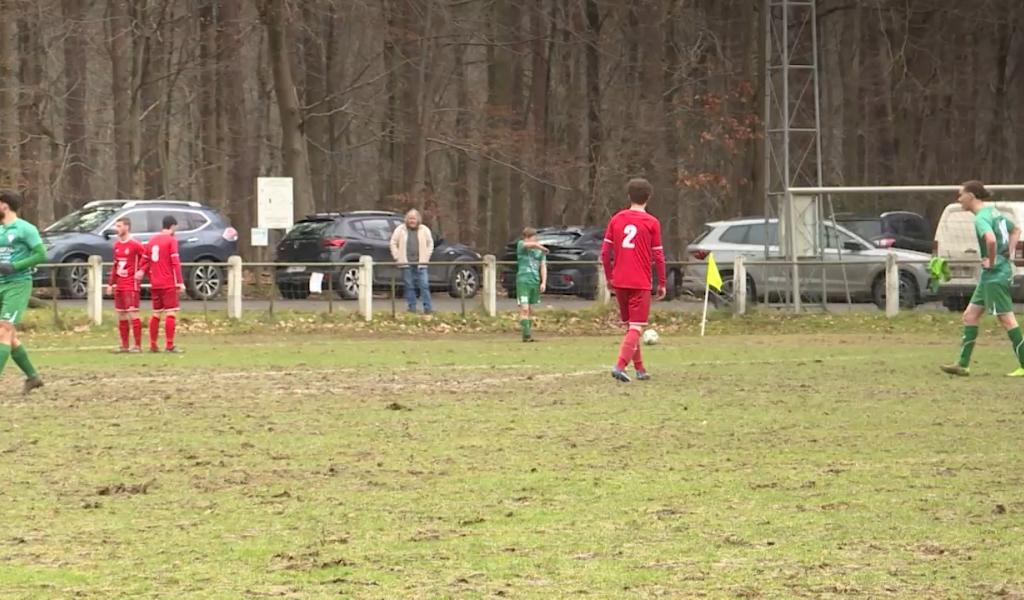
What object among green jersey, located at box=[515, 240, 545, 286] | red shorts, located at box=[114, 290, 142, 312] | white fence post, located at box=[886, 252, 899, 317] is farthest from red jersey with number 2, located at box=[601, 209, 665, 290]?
white fence post, located at box=[886, 252, 899, 317]

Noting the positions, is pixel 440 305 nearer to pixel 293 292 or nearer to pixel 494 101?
pixel 293 292

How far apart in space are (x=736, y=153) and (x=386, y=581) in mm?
43958

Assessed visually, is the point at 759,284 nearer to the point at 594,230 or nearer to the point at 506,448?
the point at 594,230

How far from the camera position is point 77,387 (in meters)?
17.0

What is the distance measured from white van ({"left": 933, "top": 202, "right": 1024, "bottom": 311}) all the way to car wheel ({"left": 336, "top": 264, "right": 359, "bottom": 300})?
9.58 m

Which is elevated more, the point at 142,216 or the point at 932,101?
the point at 932,101

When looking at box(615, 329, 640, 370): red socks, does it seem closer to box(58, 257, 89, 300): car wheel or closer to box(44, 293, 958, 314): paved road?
box(44, 293, 958, 314): paved road

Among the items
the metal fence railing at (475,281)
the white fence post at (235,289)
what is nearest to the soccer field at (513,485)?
the white fence post at (235,289)

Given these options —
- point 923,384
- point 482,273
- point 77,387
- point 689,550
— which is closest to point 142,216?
point 482,273

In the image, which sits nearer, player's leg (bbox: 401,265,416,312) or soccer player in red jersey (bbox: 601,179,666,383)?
soccer player in red jersey (bbox: 601,179,666,383)

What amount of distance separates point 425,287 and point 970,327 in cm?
1349

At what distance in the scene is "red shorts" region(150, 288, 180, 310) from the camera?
74.1 ft

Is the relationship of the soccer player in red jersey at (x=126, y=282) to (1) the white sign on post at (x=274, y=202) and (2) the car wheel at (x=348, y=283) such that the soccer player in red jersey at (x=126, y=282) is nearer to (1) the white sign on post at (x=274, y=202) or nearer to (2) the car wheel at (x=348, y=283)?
(2) the car wheel at (x=348, y=283)

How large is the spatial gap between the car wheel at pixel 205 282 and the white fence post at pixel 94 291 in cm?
319
